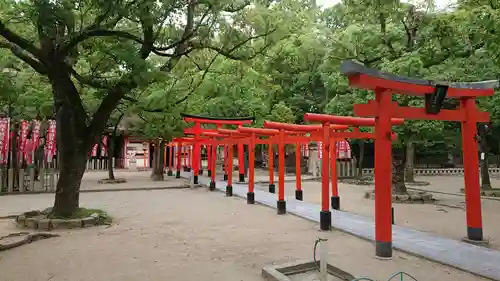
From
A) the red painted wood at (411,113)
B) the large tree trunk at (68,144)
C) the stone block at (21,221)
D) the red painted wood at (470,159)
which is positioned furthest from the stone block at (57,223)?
the red painted wood at (470,159)

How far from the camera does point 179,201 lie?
16.3 m

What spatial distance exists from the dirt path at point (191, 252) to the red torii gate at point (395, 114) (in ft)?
3.18

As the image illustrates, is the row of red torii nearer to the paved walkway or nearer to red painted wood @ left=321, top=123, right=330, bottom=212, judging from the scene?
red painted wood @ left=321, top=123, right=330, bottom=212

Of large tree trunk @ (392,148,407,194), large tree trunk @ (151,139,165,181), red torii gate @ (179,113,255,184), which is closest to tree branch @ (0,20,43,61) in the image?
red torii gate @ (179,113,255,184)

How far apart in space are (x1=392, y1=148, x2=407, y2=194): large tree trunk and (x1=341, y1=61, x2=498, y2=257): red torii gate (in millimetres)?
7402

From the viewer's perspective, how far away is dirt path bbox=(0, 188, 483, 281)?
641 cm

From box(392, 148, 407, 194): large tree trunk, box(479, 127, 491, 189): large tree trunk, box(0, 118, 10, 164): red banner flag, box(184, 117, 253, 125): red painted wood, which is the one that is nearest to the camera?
box(392, 148, 407, 194): large tree trunk

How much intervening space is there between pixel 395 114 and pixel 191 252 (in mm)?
4999

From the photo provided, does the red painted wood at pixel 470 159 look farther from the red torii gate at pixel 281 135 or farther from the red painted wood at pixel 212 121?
the red painted wood at pixel 212 121

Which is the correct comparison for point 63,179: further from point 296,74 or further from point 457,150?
point 457,150

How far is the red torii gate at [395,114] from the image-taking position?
7.39 meters

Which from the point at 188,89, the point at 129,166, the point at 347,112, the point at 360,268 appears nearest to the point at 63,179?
the point at 188,89

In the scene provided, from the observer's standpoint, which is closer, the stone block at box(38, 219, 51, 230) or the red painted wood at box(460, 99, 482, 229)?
the red painted wood at box(460, 99, 482, 229)

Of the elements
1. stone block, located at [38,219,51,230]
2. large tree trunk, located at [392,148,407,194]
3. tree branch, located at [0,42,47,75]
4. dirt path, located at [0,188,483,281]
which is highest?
tree branch, located at [0,42,47,75]
